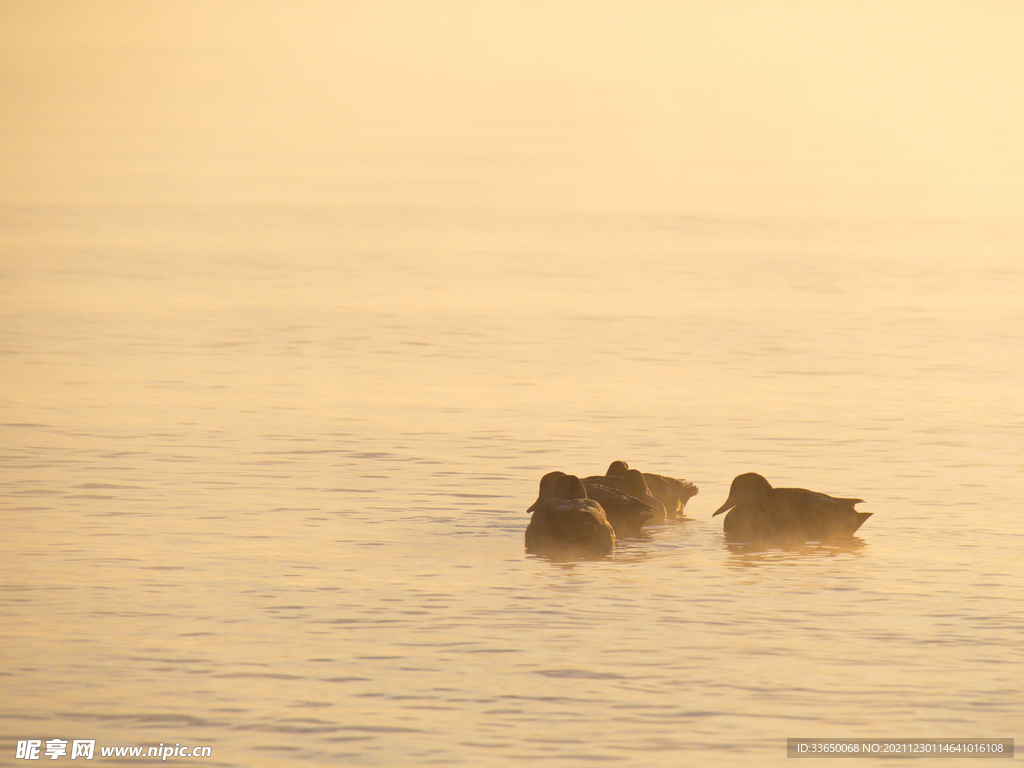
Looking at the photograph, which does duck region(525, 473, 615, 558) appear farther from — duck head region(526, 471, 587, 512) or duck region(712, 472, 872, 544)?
duck region(712, 472, 872, 544)

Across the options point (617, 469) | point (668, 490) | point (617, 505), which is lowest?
point (617, 505)

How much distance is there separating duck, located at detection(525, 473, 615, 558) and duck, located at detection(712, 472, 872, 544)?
1109 millimetres

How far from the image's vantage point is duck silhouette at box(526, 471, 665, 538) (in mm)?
14539

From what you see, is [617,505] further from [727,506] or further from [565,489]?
[727,506]

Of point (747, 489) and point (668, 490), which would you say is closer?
point (747, 489)

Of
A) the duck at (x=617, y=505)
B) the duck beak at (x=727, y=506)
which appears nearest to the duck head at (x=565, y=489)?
the duck at (x=617, y=505)

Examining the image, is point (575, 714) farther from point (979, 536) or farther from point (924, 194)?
point (924, 194)

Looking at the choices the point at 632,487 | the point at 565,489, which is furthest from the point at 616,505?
the point at 565,489

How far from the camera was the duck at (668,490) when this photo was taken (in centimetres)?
1530

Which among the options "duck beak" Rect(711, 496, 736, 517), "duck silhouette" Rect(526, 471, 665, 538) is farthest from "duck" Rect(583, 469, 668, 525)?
"duck beak" Rect(711, 496, 736, 517)

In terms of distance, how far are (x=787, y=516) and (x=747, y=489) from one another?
1.32ft

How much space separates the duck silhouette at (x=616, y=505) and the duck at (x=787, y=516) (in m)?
0.68

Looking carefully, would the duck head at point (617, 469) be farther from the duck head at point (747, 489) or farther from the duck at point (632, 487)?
the duck head at point (747, 489)

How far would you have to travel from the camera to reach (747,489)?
1470 centimetres
